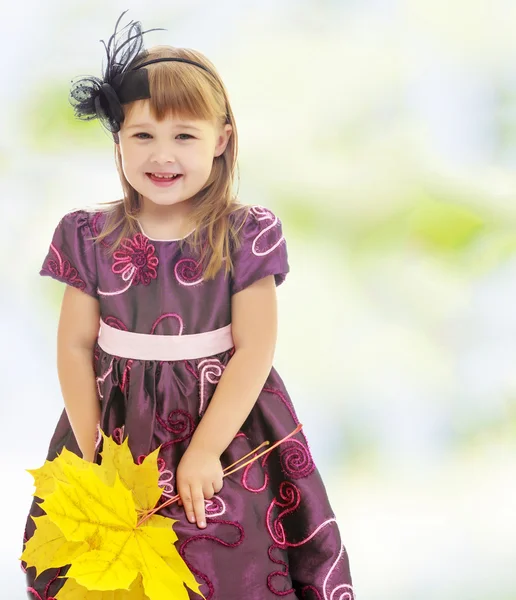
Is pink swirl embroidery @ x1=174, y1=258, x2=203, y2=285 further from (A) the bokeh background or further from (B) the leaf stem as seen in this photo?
(A) the bokeh background

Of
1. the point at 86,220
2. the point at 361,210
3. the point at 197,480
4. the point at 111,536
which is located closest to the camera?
the point at 111,536

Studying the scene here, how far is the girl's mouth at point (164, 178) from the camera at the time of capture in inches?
47.3

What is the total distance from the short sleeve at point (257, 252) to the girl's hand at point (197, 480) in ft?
0.70

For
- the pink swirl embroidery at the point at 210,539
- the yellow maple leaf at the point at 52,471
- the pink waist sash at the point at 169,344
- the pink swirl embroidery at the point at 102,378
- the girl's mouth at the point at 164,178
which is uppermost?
the girl's mouth at the point at 164,178

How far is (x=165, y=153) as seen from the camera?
3.86 feet

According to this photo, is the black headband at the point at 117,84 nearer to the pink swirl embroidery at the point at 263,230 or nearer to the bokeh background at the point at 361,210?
the pink swirl embroidery at the point at 263,230

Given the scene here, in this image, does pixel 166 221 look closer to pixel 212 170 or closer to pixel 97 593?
pixel 212 170

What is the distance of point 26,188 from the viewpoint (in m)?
1.77

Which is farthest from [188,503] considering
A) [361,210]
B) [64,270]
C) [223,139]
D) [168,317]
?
[361,210]

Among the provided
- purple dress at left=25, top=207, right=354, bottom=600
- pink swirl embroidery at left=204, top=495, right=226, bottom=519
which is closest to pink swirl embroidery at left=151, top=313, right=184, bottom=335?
purple dress at left=25, top=207, right=354, bottom=600

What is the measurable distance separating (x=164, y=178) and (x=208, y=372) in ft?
0.83

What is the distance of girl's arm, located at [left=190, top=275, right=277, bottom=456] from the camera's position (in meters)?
1.19

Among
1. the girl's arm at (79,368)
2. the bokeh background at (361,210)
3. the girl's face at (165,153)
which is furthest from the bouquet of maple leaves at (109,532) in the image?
the bokeh background at (361,210)

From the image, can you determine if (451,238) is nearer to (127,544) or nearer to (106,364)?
(106,364)
